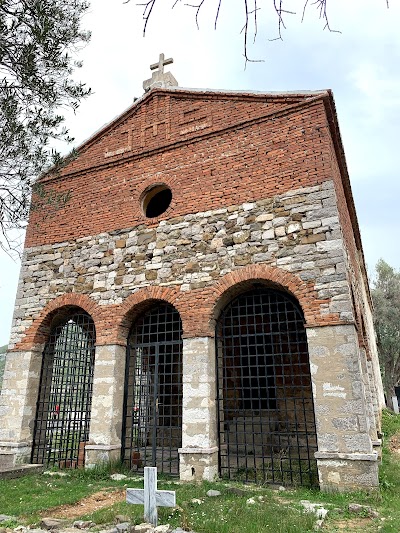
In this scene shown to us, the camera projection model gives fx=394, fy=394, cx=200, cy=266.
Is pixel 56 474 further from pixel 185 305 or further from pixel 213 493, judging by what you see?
pixel 185 305

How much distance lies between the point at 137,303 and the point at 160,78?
20.0 feet

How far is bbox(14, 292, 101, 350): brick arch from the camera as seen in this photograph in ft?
29.3

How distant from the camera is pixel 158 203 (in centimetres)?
1004

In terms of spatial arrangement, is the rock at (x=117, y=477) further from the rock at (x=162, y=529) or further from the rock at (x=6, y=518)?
the rock at (x=162, y=529)

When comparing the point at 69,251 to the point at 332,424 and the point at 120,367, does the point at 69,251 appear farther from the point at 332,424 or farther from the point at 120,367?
the point at 332,424

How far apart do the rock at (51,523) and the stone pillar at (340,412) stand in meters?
3.63

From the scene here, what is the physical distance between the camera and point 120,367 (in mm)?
8227

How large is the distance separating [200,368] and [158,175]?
4478mm

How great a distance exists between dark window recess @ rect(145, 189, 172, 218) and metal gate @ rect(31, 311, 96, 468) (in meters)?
2.97

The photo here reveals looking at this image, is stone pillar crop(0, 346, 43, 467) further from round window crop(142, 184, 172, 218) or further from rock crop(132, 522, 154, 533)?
rock crop(132, 522, 154, 533)

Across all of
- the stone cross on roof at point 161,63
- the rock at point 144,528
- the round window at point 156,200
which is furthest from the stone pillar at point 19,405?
the stone cross on roof at point 161,63

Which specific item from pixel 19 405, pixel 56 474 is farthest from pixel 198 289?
pixel 19 405

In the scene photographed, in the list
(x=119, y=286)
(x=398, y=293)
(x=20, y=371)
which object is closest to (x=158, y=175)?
(x=119, y=286)

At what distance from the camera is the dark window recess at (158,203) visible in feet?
32.2
